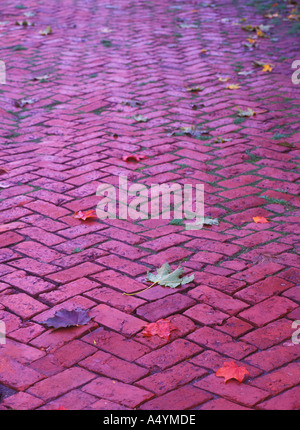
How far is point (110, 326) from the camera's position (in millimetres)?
2154

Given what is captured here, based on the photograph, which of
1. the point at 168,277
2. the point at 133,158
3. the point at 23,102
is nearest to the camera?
the point at 168,277

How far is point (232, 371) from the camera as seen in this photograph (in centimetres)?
191

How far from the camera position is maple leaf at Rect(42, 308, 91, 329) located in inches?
84.0

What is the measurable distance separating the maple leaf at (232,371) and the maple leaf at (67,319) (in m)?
0.57

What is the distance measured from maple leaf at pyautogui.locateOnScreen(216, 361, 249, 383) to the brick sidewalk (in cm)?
3

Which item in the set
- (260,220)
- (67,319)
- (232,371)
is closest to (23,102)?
(260,220)

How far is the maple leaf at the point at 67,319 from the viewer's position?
2.13 m

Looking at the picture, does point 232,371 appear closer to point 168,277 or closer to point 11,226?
point 168,277

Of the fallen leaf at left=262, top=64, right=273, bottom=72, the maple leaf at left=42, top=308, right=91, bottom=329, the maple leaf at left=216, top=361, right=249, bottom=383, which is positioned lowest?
the maple leaf at left=216, top=361, right=249, bottom=383

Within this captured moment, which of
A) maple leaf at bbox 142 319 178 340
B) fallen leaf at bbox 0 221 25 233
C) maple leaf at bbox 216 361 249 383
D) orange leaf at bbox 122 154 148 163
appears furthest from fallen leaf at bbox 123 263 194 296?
orange leaf at bbox 122 154 148 163

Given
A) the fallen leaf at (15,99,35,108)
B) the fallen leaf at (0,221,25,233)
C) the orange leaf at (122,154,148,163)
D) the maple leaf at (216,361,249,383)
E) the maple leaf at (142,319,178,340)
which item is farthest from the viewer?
the fallen leaf at (15,99,35,108)

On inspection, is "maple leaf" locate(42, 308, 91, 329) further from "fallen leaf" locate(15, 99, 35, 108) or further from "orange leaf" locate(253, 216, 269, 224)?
"fallen leaf" locate(15, 99, 35, 108)

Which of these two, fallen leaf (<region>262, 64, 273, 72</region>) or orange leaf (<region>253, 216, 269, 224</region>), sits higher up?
fallen leaf (<region>262, 64, 273, 72</region>)

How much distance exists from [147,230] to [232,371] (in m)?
1.11
